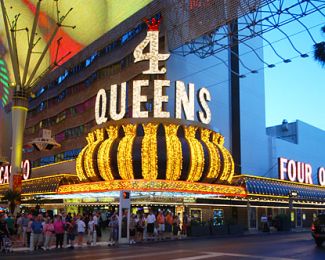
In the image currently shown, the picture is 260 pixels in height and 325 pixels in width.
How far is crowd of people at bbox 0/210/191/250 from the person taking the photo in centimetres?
2366

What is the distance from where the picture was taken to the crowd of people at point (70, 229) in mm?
23656

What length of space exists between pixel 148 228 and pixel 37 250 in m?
8.78

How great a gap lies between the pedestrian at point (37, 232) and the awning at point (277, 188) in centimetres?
2448

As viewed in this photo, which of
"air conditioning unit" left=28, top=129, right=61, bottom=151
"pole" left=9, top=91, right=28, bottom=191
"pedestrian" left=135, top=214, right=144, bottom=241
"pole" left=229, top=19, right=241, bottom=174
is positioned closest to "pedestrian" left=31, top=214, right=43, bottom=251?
"pedestrian" left=135, top=214, right=144, bottom=241

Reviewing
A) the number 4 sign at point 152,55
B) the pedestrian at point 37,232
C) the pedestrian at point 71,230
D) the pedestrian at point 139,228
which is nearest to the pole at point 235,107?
the number 4 sign at point 152,55

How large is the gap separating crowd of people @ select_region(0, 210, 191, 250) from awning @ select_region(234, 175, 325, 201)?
12.3 metres

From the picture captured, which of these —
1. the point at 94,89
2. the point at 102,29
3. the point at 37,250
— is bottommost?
the point at 37,250

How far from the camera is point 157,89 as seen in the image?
3909cm

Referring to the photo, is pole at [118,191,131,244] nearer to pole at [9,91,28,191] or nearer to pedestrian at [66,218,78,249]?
pedestrian at [66,218,78,249]

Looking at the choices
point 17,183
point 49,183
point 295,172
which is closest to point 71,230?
point 17,183

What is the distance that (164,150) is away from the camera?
37906 millimetres

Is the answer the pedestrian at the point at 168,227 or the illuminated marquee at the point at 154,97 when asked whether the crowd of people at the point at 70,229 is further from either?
the illuminated marquee at the point at 154,97

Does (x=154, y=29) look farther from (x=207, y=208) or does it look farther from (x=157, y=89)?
(x=207, y=208)

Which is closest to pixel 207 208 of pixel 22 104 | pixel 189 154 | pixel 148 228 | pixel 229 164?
pixel 229 164
